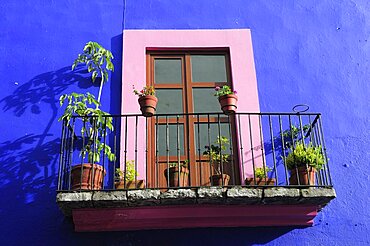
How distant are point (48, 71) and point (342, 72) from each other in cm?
368

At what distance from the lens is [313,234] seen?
6.67 metres

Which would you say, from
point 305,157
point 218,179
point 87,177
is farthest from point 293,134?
point 87,177

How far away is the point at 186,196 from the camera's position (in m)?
6.13

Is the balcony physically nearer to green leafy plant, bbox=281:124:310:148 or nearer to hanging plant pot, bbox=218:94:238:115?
green leafy plant, bbox=281:124:310:148

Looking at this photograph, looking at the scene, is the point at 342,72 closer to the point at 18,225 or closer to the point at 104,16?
the point at 104,16

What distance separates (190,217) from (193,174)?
A: 2.19ft

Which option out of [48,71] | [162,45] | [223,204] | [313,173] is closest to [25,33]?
[48,71]

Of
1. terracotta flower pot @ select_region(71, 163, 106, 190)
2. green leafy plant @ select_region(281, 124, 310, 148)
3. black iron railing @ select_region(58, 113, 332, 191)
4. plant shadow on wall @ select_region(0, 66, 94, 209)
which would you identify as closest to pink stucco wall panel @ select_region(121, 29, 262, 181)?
black iron railing @ select_region(58, 113, 332, 191)

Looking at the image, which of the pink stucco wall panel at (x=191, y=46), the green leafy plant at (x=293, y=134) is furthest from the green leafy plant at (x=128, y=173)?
the green leafy plant at (x=293, y=134)

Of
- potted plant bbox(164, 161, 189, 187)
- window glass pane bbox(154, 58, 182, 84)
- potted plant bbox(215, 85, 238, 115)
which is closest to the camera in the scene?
potted plant bbox(164, 161, 189, 187)

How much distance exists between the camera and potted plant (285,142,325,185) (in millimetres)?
6453

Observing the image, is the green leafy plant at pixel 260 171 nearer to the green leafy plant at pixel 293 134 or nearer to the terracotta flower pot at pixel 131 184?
the green leafy plant at pixel 293 134

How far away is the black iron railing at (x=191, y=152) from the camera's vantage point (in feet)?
21.4

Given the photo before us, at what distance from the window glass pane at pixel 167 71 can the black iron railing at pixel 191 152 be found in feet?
1.73
